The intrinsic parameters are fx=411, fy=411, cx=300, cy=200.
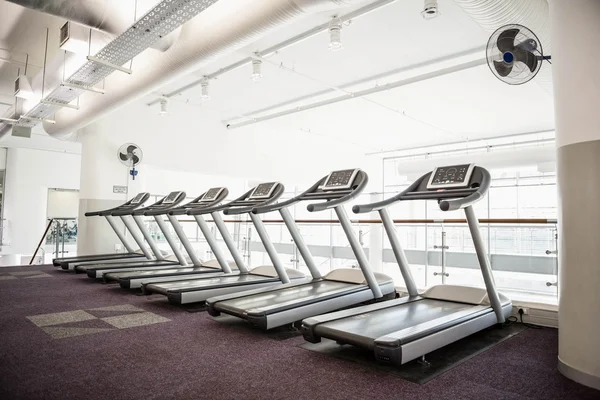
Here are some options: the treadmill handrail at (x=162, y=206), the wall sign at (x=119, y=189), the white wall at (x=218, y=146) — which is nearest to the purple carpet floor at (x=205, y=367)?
the treadmill handrail at (x=162, y=206)

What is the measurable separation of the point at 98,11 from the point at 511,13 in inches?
144

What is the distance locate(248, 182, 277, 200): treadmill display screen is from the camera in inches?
184

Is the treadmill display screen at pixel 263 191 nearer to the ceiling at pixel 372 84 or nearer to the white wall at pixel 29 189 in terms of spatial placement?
the ceiling at pixel 372 84

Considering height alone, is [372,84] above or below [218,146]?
above

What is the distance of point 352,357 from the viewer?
271cm

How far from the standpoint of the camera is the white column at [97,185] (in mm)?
7910

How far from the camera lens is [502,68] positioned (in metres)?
2.95

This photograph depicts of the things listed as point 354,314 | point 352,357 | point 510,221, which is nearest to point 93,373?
point 352,357

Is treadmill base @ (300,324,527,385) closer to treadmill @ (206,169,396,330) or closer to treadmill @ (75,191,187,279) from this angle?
treadmill @ (206,169,396,330)

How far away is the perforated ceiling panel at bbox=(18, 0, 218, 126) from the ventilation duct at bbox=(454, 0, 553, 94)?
7.10 ft

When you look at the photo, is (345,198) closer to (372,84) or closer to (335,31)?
(335,31)

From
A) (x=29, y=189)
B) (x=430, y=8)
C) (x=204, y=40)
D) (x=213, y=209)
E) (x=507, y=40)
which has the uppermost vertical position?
(x=430, y=8)

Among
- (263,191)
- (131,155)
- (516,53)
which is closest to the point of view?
(516,53)

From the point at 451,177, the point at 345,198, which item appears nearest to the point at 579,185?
the point at 451,177
